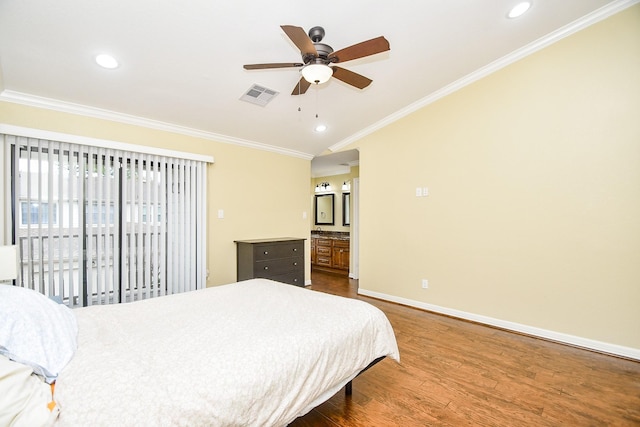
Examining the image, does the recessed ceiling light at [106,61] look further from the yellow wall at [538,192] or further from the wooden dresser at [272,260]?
the yellow wall at [538,192]

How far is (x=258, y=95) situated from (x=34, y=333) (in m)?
2.83

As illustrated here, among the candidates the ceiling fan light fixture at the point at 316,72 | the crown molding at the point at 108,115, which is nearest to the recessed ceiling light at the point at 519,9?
the ceiling fan light fixture at the point at 316,72

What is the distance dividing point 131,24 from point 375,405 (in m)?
3.26

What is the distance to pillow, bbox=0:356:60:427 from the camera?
0.80 metres

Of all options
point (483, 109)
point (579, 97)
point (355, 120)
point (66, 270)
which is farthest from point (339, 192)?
point (66, 270)

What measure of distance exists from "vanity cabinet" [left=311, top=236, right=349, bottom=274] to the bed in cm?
416

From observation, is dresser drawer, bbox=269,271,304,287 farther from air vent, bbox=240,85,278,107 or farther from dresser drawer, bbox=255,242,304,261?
air vent, bbox=240,85,278,107

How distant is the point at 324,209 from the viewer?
7207 millimetres

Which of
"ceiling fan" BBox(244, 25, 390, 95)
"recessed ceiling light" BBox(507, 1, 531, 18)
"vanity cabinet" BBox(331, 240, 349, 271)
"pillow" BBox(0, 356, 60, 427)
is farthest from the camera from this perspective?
"vanity cabinet" BBox(331, 240, 349, 271)

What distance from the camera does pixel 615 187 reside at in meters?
2.61

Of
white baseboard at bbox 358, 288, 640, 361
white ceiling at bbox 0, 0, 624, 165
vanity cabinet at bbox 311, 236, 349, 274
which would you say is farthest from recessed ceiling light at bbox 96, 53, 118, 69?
vanity cabinet at bbox 311, 236, 349, 274

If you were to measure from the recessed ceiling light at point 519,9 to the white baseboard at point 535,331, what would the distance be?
124 inches

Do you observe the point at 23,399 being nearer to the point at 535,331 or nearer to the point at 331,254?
the point at 535,331

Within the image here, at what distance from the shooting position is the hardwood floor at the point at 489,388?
176 cm
